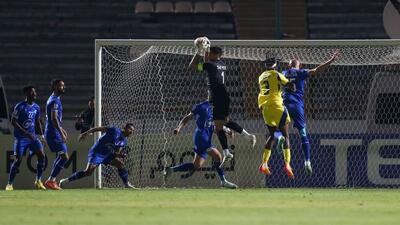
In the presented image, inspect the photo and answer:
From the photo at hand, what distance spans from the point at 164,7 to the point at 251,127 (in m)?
12.8

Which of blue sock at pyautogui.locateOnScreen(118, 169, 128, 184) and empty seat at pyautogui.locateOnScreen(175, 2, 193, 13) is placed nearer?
blue sock at pyautogui.locateOnScreen(118, 169, 128, 184)

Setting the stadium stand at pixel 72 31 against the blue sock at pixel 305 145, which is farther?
the stadium stand at pixel 72 31

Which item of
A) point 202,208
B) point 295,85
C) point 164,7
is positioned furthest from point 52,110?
point 164,7

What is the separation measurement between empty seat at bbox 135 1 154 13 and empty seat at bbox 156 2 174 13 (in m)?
0.23

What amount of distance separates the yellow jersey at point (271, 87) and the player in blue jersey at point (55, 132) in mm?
3191

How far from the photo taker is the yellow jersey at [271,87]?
17.2 meters

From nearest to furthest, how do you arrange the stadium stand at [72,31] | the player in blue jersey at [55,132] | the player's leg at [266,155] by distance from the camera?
the player's leg at [266,155]
the player in blue jersey at [55,132]
the stadium stand at [72,31]

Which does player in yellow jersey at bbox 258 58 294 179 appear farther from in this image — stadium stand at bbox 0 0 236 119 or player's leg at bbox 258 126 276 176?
stadium stand at bbox 0 0 236 119

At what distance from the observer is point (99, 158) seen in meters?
18.1

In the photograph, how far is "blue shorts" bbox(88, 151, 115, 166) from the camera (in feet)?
59.2

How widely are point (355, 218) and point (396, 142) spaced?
29.3 feet

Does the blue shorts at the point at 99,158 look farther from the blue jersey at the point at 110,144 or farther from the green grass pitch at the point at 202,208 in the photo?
the green grass pitch at the point at 202,208

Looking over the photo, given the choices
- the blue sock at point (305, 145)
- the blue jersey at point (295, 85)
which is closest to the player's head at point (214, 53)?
the blue jersey at point (295, 85)

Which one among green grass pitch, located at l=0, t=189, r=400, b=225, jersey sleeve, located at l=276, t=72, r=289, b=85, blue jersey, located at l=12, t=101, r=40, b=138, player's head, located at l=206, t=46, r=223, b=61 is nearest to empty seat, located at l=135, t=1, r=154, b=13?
blue jersey, located at l=12, t=101, r=40, b=138
